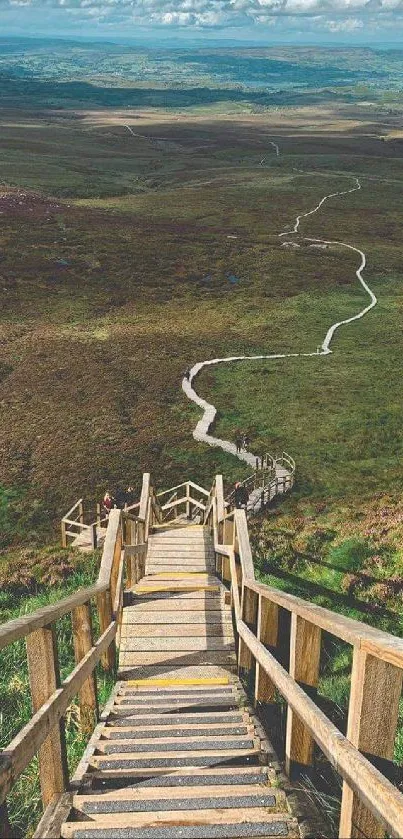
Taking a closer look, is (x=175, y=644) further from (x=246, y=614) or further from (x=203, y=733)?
(x=203, y=733)

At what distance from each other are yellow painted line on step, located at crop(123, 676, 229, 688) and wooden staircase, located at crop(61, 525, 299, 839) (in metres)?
0.02

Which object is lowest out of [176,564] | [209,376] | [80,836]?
[209,376]

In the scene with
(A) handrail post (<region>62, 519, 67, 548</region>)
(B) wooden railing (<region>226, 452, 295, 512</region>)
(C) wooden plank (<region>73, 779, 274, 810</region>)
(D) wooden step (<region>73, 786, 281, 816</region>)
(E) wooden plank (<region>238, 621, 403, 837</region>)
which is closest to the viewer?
(E) wooden plank (<region>238, 621, 403, 837</region>)

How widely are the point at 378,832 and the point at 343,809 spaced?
0.73 ft

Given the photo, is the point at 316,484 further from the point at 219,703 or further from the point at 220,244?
the point at 220,244

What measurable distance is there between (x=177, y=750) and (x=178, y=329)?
146ft

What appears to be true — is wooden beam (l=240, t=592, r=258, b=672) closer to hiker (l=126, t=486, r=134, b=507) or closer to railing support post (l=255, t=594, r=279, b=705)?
railing support post (l=255, t=594, r=279, b=705)

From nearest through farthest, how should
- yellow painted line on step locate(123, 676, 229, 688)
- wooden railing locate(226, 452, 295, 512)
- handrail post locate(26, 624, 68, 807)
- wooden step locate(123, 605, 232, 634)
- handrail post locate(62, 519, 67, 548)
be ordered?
→ handrail post locate(26, 624, 68, 807), yellow painted line on step locate(123, 676, 229, 688), wooden step locate(123, 605, 232, 634), handrail post locate(62, 519, 67, 548), wooden railing locate(226, 452, 295, 512)

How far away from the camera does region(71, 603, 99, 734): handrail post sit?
6.49 metres

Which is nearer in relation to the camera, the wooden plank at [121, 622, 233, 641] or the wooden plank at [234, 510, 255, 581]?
the wooden plank at [234, 510, 255, 581]

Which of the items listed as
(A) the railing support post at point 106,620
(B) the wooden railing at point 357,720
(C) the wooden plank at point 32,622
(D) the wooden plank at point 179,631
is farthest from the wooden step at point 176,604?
(B) the wooden railing at point 357,720

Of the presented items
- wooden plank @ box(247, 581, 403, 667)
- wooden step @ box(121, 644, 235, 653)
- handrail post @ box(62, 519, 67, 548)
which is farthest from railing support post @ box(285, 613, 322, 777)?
handrail post @ box(62, 519, 67, 548)

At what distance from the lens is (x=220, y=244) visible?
2859 inches

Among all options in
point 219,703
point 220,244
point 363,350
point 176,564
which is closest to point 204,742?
point 219,703
